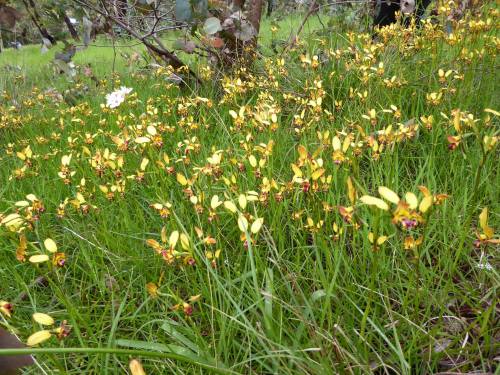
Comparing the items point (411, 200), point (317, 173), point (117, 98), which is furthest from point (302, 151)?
point (117, 98)

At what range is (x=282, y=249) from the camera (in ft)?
4.47

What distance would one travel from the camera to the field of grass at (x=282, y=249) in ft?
3.18

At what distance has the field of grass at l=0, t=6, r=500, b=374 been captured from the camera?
97 cm

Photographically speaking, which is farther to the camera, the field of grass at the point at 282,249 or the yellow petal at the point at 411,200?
the field of grass at the point at 282,249

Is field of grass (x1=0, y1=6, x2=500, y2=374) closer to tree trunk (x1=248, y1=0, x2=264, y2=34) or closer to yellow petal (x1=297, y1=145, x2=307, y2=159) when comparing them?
yellow petal (x1=297, y1=145, x2=307, y2=159)

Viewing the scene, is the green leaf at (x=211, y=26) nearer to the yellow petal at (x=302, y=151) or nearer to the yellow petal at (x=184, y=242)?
the yellow petal at (x=302, y=151)

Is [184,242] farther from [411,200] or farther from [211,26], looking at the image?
[211,26]

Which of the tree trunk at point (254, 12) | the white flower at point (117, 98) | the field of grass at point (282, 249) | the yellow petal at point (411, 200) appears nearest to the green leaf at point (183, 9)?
the field of grass at point (282, 249)

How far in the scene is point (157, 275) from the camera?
1.42m

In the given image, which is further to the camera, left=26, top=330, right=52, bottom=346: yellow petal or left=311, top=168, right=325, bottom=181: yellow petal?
left=311, top=168, right=325, bottom=181: yellow petal

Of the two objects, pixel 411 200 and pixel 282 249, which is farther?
pixel 282 249

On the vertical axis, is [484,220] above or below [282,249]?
above

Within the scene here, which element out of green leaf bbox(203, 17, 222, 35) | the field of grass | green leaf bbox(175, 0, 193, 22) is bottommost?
the field of grass

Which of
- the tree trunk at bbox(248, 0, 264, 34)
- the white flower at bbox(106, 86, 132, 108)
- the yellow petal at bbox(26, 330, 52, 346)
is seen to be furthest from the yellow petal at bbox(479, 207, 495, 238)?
the tree trunk at bbox(248, 0, 264, 34)
